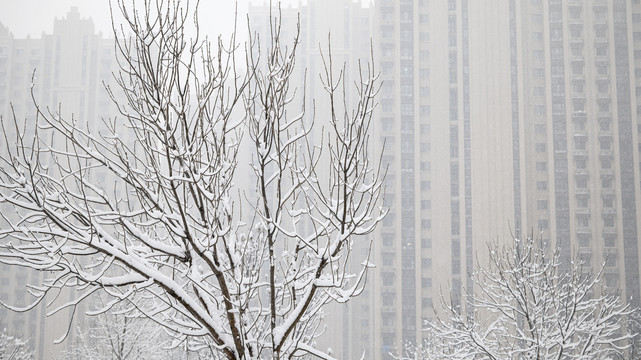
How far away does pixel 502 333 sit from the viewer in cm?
1174

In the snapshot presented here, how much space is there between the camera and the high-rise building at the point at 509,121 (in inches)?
1791

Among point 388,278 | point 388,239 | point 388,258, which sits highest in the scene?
point 388,239

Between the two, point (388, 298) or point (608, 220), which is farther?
point (608, 220)

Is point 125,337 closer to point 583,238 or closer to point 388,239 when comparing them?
point 388,239

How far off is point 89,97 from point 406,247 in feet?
119

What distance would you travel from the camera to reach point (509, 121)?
4788cm

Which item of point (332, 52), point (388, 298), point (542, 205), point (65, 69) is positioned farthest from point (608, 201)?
point (65, 69)

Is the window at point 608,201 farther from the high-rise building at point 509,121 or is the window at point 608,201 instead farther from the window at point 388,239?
the window at point 388,239

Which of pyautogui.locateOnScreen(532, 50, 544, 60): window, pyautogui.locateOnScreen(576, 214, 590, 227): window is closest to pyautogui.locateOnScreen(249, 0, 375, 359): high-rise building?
pyautogui.locateOnScreen(532, 50, 544, 60): window

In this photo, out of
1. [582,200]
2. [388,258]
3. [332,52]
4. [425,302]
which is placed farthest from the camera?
[332,52]

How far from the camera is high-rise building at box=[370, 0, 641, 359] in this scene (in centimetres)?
4550

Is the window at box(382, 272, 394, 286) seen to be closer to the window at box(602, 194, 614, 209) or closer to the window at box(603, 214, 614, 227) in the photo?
the window at box(603, 214, 614, 227)

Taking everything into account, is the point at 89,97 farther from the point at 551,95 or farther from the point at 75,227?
the point at 75,227

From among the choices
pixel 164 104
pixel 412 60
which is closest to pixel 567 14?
pixel 412 60
